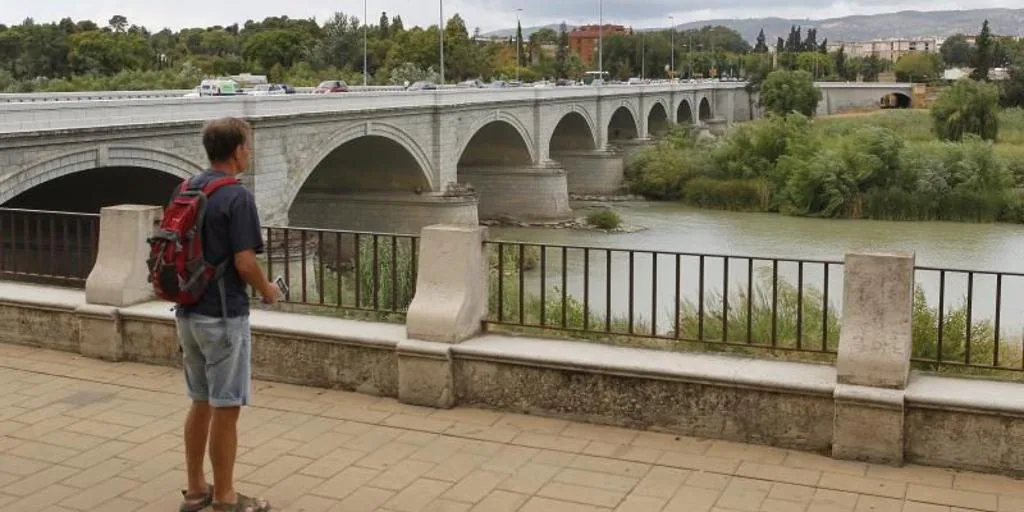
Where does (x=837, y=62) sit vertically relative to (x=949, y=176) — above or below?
above

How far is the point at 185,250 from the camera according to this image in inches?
178

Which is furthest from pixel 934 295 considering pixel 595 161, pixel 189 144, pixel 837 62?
pixel 837 62

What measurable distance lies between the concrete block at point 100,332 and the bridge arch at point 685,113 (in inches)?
2905

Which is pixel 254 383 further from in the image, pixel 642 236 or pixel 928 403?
pixel 642 236

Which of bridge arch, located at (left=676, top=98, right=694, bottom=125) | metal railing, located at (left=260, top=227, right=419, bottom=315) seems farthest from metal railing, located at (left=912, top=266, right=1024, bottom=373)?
bridge arch, located at (left=676, top=98, right=694, bottom=125)

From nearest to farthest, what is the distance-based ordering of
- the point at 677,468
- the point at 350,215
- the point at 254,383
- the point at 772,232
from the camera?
the point at 677,468
the point at 254,383
the point at 350,215
the point at 772,232

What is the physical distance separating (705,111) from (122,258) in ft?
284

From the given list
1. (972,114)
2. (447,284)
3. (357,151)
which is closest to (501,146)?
(357,151)

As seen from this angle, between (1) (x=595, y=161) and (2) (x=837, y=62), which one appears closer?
(1) (x=595, y=161)

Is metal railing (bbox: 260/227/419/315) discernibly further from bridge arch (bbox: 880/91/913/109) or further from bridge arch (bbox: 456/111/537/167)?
bridge arch (bbox: 880/91/913/109)

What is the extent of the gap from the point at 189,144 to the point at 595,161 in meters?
32.5

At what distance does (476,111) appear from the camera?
127ft

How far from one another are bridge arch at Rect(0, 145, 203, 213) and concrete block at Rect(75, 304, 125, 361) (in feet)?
39.4

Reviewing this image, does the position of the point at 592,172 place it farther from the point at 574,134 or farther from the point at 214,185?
the point at 214,185
